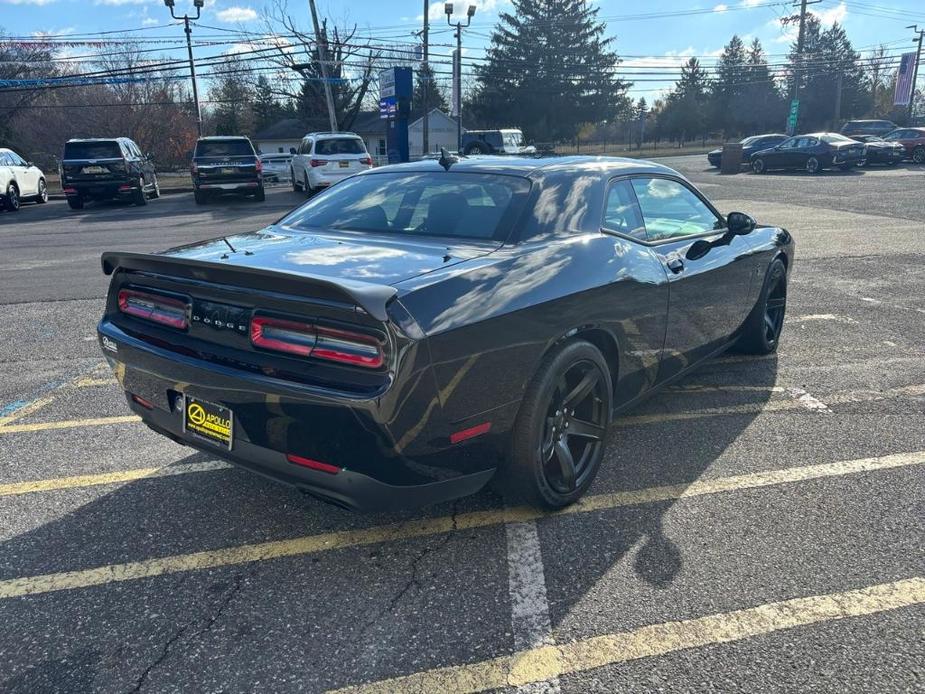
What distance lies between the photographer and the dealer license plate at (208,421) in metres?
2.51

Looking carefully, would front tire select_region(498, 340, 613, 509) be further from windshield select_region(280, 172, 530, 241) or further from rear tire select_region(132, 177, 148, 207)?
rear tire select_region(132, 177, 148, 207)

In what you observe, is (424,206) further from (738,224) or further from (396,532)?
(738,224)

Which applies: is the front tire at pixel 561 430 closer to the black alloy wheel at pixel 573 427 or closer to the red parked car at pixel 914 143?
the black alloy wheel at pixel 573 427

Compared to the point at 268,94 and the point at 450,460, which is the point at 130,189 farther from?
the point at 268,94

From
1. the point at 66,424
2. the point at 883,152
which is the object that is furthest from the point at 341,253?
the point at 883,152

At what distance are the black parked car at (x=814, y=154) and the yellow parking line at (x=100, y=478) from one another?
92.3ft

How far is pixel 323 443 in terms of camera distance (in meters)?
2.30

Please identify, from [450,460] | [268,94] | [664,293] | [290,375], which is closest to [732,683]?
[450,460]

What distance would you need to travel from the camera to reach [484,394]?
2475 millimetres

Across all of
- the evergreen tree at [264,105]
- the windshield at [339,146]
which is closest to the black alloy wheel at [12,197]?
the windshield at [339,146]

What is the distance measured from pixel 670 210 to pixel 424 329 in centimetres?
227

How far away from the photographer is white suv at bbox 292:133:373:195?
18.5 metres

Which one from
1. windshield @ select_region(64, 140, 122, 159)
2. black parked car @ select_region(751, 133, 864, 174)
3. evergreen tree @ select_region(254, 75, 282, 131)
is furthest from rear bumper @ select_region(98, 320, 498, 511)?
evergreen tree @ select_region(254, 75, 282, 131)

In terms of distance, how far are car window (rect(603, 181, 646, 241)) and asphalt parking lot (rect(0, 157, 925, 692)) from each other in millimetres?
1149
